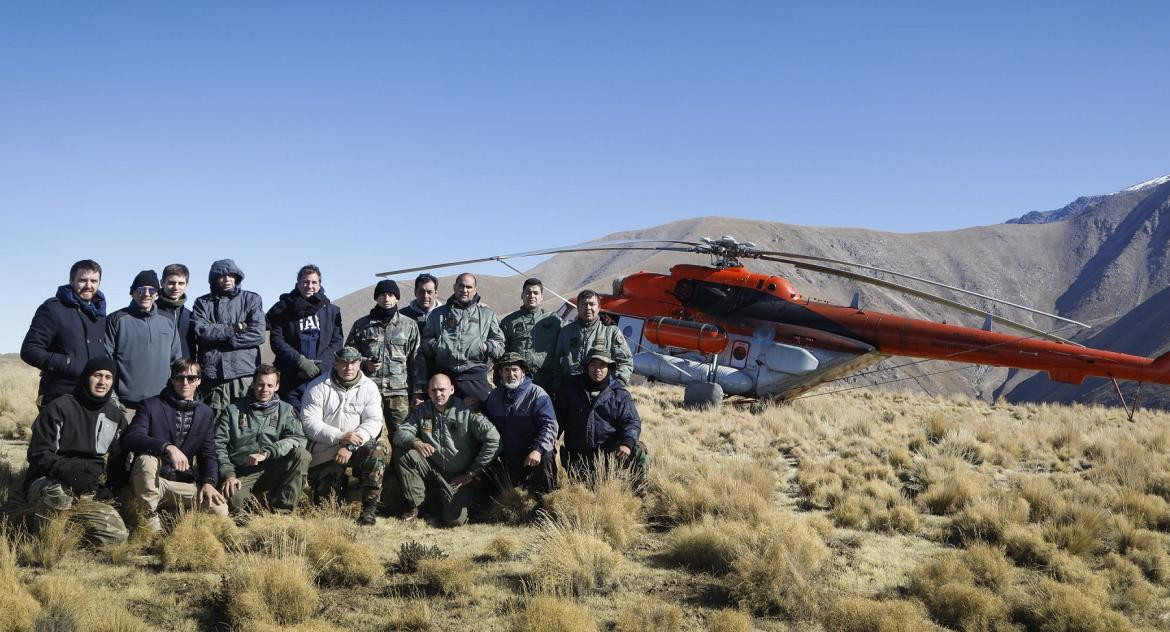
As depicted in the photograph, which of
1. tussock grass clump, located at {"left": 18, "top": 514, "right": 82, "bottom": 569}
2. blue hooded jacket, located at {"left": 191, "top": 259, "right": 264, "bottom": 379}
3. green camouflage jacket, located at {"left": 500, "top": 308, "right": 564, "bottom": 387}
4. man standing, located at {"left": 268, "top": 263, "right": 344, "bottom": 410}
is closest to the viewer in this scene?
tussock grass clump, located at {"left": 18, "top": 514, "right": 82, "bottom": 569}

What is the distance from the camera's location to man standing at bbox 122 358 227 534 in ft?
18.6

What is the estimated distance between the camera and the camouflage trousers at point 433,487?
6.47 meters

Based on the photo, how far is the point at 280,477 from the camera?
623 centimetres

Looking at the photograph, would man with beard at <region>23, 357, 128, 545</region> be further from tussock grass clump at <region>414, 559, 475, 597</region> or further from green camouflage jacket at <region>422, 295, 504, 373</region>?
green camouflage jacket at <region>422, 295, 504, 373</region>

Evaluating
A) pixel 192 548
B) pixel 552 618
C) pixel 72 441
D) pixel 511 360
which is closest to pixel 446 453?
pixel 511 360

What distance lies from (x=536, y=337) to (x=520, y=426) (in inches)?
58.5

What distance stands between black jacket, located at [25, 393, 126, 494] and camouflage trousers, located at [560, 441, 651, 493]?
3.72 meters

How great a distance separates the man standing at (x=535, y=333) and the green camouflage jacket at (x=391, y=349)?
1002 millimetres

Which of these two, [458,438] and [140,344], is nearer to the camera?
[140,344]

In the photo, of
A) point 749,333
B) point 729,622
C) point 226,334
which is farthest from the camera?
point 749,333

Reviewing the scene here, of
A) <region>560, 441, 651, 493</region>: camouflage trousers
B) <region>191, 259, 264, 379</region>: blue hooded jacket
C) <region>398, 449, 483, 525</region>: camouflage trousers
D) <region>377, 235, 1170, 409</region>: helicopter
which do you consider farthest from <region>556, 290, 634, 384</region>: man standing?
<region>377, 235, 1170, 409</region>: helicopter

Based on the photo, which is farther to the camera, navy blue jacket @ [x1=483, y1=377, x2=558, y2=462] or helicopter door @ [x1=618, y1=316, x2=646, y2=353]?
helicopter door @ [x1=618, y1=316, x2=646, y2=353]

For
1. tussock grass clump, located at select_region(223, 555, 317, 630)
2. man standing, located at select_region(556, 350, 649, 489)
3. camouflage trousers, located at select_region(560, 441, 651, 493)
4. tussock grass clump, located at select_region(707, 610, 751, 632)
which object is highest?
man standing, located at select_region(556, 350, 649, 489)

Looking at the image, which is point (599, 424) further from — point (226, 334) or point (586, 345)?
point (226, 334)
